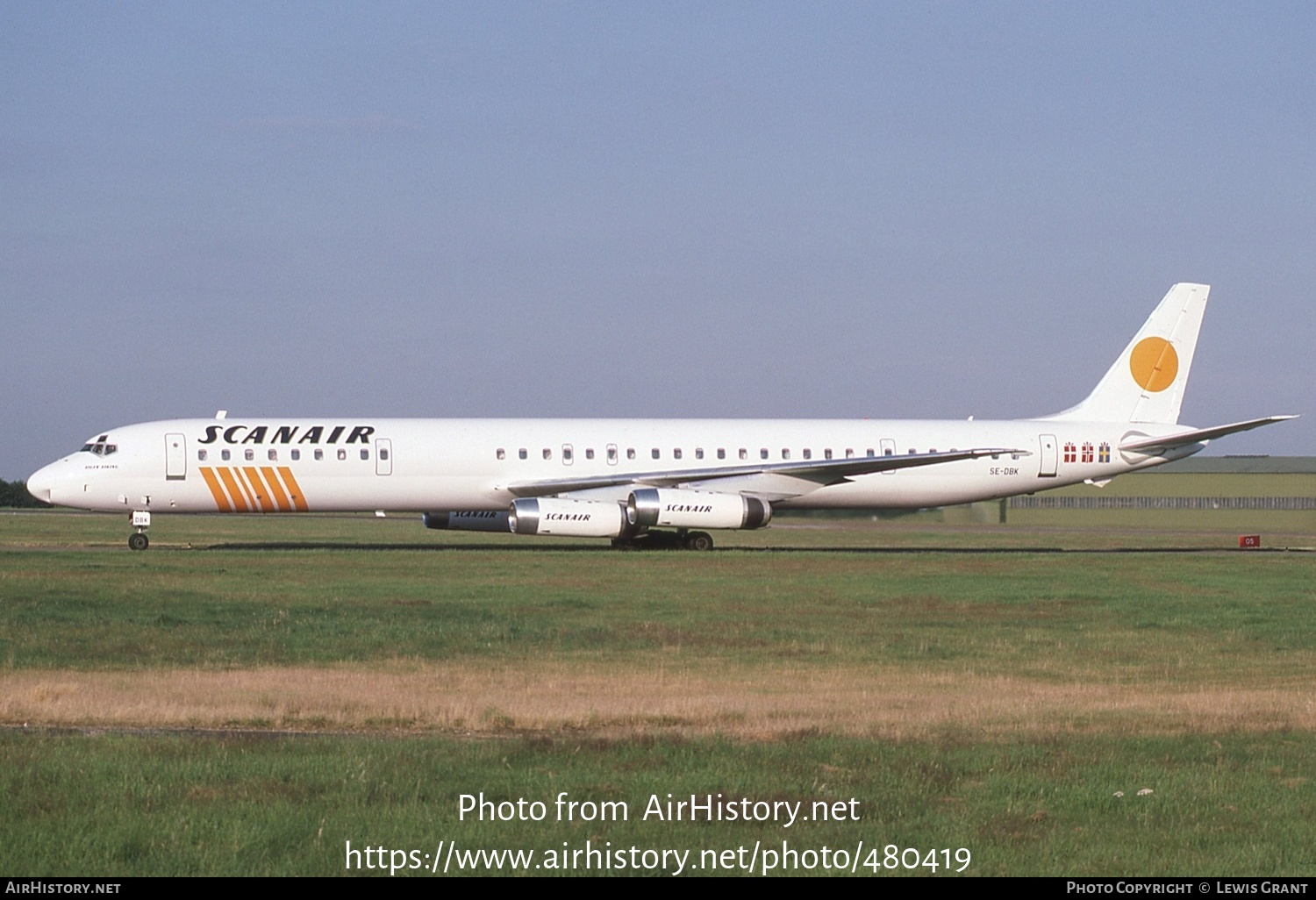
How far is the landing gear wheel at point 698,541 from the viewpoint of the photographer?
43.8 m

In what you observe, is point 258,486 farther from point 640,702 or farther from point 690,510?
point 640,702

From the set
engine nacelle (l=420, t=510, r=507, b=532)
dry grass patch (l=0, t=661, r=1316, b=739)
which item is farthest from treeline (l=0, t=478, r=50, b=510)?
dry grass patch (l=0, t=661, r=1316, b=739)

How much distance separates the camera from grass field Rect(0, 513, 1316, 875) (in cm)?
962

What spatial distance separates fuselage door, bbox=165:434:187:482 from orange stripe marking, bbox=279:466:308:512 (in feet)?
8.22

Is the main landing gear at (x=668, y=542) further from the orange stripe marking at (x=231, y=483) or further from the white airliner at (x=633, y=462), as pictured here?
the orange stripe marking at (x=231, y=483)

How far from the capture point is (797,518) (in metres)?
83.0

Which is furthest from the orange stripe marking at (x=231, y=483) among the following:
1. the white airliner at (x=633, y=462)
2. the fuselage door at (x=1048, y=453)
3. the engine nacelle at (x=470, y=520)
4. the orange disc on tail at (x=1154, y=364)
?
the orange disc on tail at (x=1154, y=364)

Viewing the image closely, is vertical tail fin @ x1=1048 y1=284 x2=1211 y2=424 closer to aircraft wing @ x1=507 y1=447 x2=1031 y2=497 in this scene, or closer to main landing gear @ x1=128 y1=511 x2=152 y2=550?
aircraft wing @ x1=507 y1=447 x2=1031 y2=497

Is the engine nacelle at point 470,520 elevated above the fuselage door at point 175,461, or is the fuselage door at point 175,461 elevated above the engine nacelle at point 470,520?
the fuselage door at point 175,461

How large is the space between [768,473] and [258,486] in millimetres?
13848

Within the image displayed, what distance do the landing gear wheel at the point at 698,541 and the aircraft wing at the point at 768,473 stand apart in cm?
139

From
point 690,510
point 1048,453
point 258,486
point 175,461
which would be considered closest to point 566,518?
point 690,510

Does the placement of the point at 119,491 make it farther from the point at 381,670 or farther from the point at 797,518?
the point at 797,518

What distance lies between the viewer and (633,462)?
1716 inches
